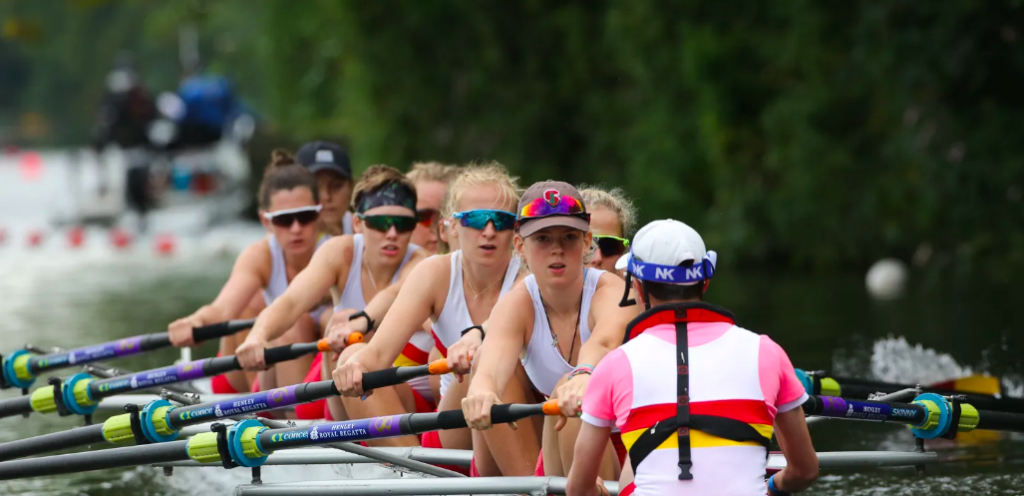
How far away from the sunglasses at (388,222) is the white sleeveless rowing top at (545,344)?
4.12 ft

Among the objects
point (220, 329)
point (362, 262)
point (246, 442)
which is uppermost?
point (362, 262)

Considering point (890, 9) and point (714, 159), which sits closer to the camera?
point (890, 9)

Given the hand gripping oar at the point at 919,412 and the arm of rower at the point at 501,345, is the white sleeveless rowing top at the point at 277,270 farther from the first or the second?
the hand gripping oar at the point at 919,412

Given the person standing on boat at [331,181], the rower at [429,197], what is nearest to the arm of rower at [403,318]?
the rower at [429,197]

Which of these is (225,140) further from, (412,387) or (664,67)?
(412,387)

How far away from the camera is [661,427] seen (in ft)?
10.3

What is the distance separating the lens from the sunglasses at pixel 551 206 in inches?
157

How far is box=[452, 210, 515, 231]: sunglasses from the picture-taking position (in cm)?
468

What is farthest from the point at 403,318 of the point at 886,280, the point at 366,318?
the point at 886,280

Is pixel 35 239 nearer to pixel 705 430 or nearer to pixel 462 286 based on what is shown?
pixel 462 286

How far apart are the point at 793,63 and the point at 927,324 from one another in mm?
3619

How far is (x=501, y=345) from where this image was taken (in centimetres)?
414

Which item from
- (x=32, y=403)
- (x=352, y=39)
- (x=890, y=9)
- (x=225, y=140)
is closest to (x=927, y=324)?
(x=890, y=9)

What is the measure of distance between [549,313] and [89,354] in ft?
10.5
